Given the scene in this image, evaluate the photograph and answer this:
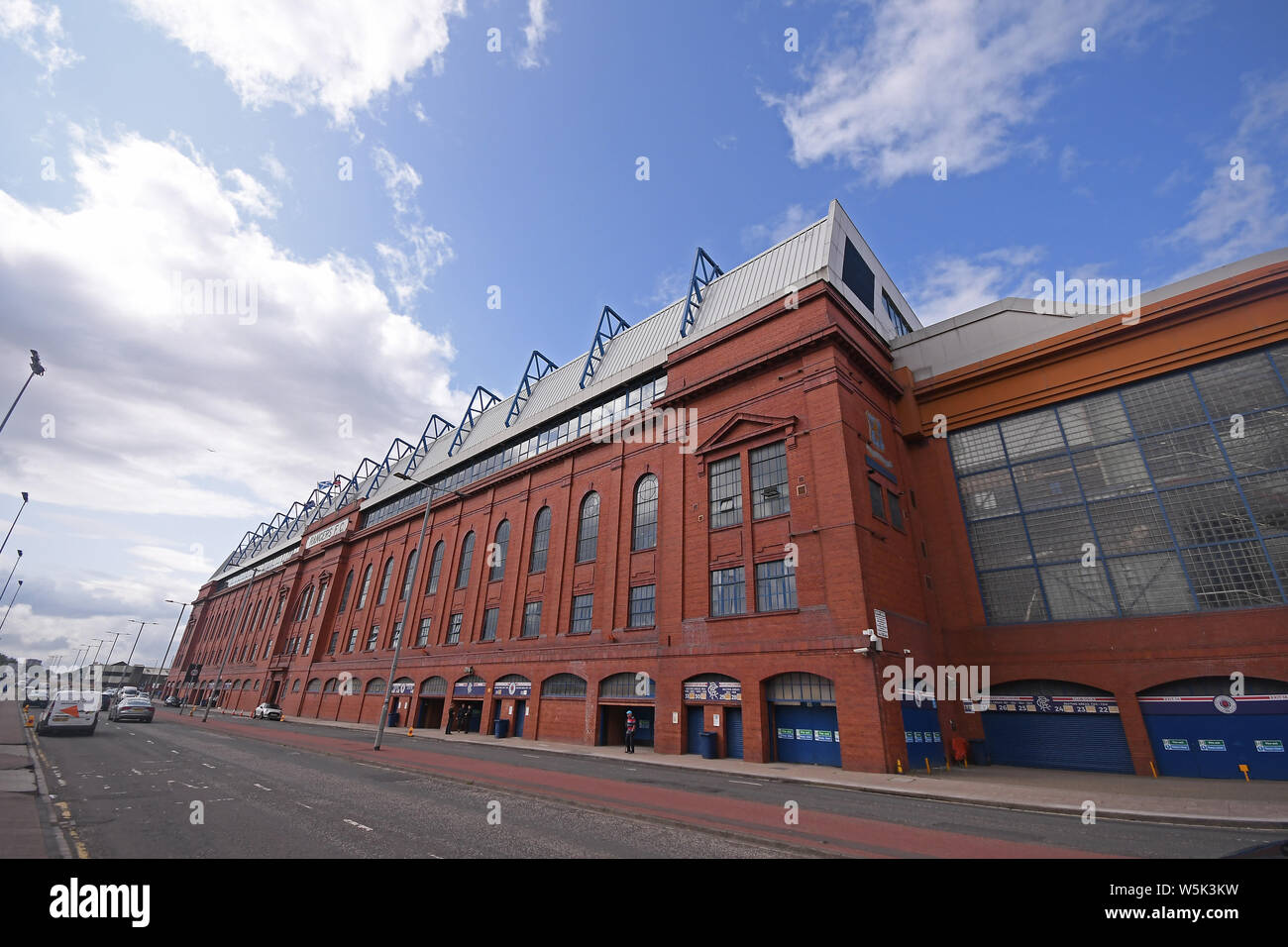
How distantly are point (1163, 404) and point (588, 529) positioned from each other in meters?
27.6

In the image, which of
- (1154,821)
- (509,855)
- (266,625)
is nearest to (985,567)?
(1154,821)

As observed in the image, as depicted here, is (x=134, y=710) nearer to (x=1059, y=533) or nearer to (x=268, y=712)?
(x=268, y=712)

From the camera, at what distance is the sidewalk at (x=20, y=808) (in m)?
7.04

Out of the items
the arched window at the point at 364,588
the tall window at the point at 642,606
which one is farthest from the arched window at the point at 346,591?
the tall window at the point at 642,606

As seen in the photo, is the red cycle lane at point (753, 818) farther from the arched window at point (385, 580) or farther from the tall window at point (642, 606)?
the arched window at point (385, 580)

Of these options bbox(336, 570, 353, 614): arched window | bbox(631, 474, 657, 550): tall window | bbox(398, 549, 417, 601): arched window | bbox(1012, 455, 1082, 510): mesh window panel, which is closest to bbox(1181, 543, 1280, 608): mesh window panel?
bbox(1012, 455, 1082, 510): mesh window panel

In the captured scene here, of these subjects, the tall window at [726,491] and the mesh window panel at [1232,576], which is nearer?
the mesh window panel at [1232,576]

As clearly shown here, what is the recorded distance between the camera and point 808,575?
71.9 ft

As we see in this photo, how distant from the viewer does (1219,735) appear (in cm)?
1822

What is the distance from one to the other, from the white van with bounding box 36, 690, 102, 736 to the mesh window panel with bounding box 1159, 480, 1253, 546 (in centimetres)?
4653

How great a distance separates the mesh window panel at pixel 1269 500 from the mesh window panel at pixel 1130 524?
238 cm

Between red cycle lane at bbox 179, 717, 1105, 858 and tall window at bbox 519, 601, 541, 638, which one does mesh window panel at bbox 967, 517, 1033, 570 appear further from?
tall window at bbox 519, 601, 541, 638

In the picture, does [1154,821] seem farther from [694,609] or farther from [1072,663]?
[694,609]

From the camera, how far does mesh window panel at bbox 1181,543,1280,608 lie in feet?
60.6
